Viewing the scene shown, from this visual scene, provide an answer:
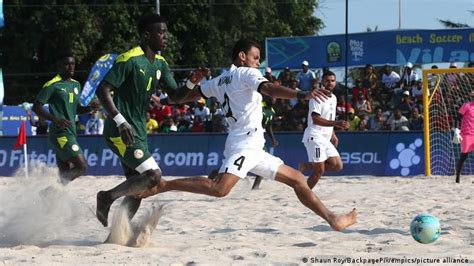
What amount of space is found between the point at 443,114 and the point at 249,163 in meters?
10.7

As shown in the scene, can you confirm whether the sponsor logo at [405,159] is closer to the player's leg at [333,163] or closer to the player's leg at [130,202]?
the player's leg at [333,163]

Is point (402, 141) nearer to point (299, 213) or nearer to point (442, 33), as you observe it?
point (442, 33)

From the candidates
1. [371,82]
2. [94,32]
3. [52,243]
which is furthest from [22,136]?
[94,32]

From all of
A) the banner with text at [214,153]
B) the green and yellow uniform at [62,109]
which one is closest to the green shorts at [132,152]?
the green and yellow uniform at [62,109]

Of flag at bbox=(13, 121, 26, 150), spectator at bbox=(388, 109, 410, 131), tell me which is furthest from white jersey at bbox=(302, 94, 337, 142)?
flag at bbox=(13, 121, 26, 150)

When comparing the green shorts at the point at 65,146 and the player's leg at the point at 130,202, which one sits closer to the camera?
the player's leg at the point at 130,202

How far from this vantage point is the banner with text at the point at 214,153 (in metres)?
15.9

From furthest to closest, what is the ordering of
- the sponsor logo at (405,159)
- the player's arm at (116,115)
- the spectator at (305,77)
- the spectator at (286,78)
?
the spectator at (286,78) → the spectator at (305,77) → the sponsor logo at (405,159) → the player's arm at (116,115)

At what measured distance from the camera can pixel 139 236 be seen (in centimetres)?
669

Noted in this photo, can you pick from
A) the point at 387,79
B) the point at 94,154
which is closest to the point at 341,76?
the point at 387,79

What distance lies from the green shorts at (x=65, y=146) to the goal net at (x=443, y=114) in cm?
825

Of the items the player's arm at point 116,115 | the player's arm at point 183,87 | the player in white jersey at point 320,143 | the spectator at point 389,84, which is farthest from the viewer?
the spectator at point 389,84

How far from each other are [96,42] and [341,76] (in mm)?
16240

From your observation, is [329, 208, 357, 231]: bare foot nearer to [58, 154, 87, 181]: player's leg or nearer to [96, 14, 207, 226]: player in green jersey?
[96, 14, 207, 226]: player in green jersey
